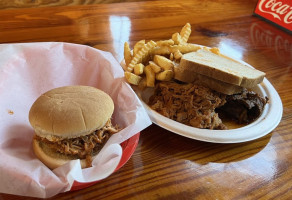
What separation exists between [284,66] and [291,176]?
1.10 metres

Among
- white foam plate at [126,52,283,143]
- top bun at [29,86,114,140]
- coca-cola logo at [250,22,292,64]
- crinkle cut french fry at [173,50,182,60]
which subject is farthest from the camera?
coca-cola logo at [250,22,292,64]

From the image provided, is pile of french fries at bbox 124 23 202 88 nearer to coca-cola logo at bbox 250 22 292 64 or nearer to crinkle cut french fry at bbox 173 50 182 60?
crinkle cut french fry at bbox 173 50 182 60

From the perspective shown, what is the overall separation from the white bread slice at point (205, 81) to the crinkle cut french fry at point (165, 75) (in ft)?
0.09

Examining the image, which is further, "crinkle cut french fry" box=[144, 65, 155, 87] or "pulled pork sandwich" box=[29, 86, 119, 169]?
"crinkle cut french fry" box=[144, 65, 155, 87]

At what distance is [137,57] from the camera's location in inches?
54.2

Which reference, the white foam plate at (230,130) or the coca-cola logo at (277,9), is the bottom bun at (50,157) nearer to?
the white foam plate at (230,130)

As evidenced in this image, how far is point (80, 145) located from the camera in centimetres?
103

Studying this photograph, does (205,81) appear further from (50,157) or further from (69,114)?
(50,157)

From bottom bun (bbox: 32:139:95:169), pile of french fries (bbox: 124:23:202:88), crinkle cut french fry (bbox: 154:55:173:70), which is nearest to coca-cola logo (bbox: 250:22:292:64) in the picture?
pile of french fries (bbox: 124:23:202:88)

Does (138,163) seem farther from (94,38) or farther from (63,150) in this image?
(94,38)

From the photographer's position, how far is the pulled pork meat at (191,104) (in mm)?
1258

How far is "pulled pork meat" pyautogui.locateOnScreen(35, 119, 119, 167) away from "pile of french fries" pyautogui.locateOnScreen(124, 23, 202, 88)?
34cm

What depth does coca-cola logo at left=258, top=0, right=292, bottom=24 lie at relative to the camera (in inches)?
93.9

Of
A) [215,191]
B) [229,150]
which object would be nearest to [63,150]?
[215,191]
